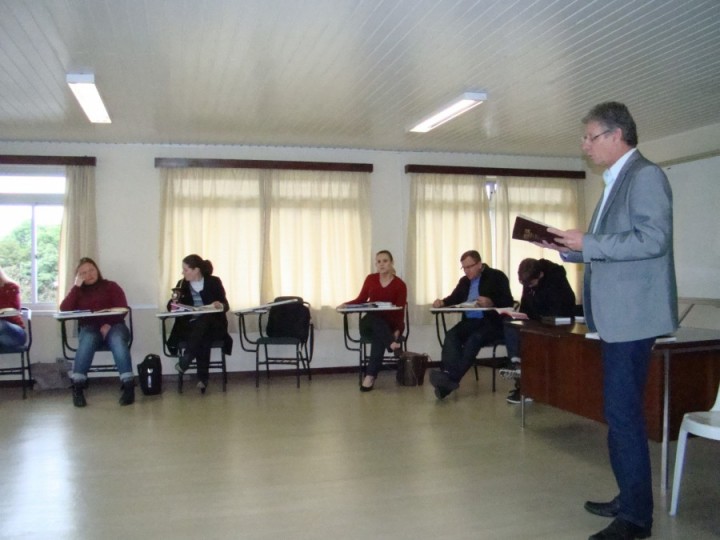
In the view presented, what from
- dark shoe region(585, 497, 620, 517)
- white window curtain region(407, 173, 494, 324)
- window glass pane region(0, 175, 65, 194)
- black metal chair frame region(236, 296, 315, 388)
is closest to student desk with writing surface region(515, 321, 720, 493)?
dark shoe region(585, 497, 620, 517)

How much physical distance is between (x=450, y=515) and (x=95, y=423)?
2963 mm

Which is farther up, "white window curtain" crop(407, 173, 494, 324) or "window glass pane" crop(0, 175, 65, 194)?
"window glass pane" crop(0, 175, 65, 194)

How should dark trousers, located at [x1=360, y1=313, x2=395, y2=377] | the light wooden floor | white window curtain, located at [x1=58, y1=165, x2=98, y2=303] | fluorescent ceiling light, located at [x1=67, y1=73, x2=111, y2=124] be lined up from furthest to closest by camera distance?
white window curtain, located at [x1=58, y1=165, x2=98, y2=303], dark trousers, located at [x1=360, y1=313, x2=395, y2=377], fluorescent ceiling light, located at [x1=67, y1=73, x2=111, y2=124], the light wooden floor

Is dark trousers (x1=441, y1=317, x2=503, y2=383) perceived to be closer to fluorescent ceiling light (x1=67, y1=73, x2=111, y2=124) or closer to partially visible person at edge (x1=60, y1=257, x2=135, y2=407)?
partially visible person at edge (x1=60, y1=257, x2=135, y2=407)

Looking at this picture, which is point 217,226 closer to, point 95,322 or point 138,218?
point 138,218

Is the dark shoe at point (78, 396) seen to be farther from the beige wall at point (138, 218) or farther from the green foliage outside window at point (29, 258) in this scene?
the green foliage outside window at point (29, 258)

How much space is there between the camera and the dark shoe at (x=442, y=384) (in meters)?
5.02

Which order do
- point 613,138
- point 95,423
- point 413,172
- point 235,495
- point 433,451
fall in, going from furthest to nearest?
point 413,172, point 95,423, point 433,451, point 235,495, point 613,138

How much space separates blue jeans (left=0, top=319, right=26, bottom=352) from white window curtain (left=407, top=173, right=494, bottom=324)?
3931 mm

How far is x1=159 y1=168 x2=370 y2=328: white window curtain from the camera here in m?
6.38

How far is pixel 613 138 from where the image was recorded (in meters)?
2.33

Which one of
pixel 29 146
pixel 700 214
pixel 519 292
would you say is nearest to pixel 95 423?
pixel 29 146

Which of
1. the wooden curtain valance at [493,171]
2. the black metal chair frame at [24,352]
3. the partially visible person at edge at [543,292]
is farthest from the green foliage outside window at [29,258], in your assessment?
the partially visible person at edge at [543,292]

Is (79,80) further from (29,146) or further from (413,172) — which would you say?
(413,172)
